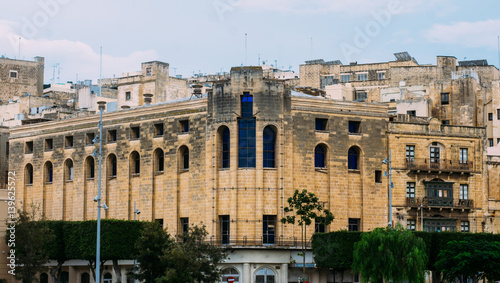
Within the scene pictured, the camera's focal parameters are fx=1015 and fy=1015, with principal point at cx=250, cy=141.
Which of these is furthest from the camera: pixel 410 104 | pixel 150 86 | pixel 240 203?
pixel 150 86

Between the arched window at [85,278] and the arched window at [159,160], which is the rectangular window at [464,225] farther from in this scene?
the arched window at [85,278]

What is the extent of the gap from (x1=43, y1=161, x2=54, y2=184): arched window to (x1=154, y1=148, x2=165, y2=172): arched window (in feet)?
49.5

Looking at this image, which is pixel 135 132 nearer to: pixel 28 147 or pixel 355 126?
pixel 28 147

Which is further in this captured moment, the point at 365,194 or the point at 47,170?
the point at 47,170

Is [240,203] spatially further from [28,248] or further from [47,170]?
[47,170]

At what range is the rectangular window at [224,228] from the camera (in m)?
85.9

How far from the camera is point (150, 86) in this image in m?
121

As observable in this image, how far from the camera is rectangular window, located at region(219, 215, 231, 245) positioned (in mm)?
85875

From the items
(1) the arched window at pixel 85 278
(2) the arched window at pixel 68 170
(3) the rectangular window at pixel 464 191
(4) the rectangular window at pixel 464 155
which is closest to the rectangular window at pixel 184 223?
(1) the arched window at pixel 85 278

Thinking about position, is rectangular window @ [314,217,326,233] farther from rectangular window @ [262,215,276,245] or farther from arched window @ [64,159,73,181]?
arched window @ [64,159,73,181]

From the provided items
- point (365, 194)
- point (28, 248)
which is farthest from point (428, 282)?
point (28, 248)

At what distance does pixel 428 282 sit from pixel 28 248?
35010mm

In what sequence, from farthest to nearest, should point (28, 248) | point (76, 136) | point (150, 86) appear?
point (150, 86) < point (76, 136) < point (28, 248)

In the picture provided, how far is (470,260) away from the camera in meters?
74.8
